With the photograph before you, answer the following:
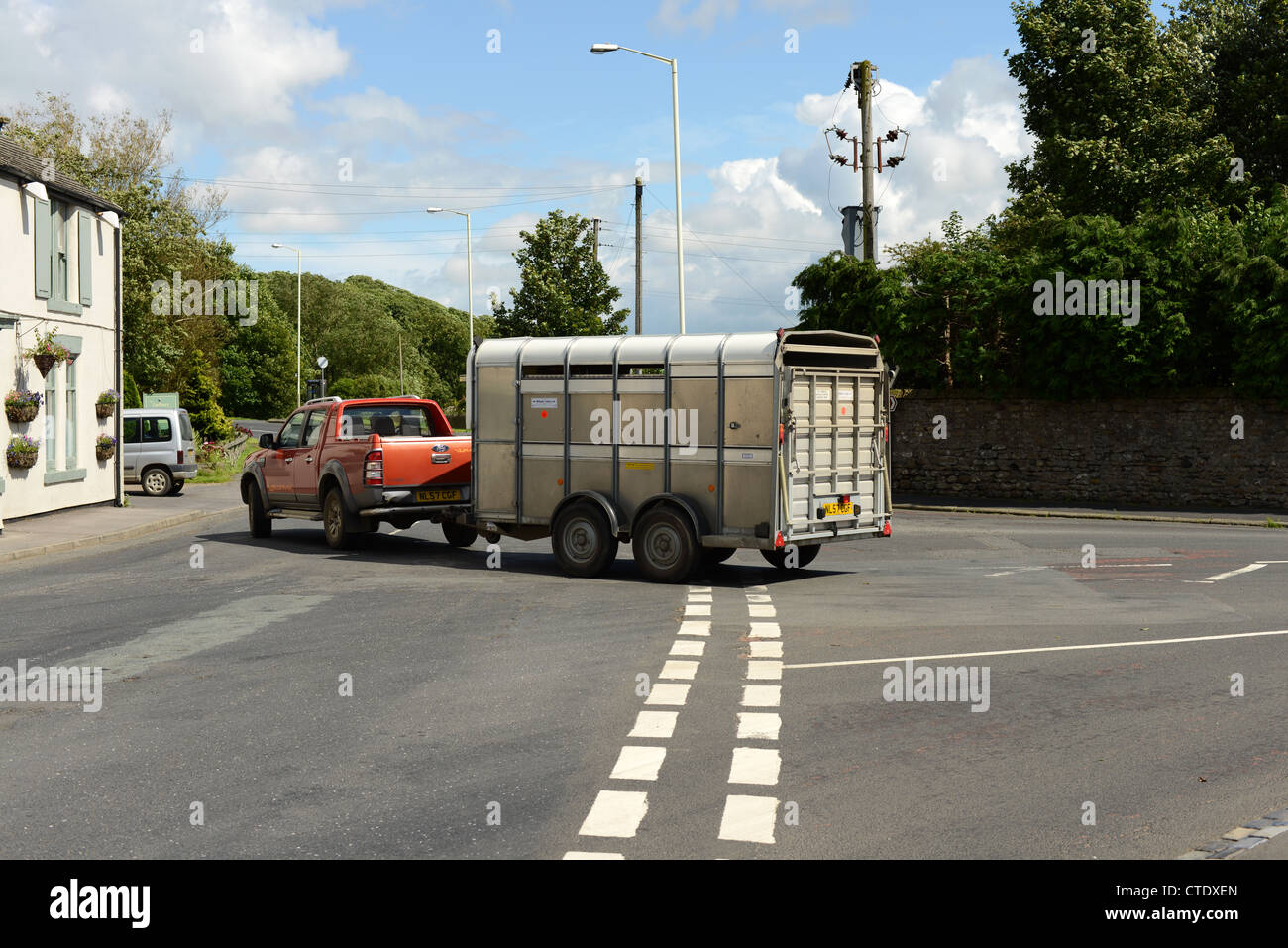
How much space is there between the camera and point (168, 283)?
52.7 meters

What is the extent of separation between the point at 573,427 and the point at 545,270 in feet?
127

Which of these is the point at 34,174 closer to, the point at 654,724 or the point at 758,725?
the point at 654,724

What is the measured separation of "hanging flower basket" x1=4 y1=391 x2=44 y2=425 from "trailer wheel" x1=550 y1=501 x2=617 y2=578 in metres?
12.2

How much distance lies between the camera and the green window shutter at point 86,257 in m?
26.9

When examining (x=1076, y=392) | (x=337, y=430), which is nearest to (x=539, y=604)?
(x=337, y=430)

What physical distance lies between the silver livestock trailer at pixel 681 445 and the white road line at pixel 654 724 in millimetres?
6529

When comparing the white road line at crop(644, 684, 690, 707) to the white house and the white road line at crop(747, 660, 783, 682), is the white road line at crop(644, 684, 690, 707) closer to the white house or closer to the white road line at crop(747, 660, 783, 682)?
the white road line at crop(747, 660, 783, 682)

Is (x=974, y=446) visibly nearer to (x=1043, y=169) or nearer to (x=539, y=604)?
(x=1043, y=169)

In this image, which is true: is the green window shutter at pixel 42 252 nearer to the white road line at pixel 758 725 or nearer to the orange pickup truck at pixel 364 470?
the orange pickup truck at pixel 364 470

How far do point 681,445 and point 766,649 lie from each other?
16.3ft

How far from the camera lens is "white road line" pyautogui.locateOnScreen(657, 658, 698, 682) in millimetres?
9648

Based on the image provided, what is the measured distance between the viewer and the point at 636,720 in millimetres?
8117

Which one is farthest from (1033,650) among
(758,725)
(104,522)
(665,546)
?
(104,522)

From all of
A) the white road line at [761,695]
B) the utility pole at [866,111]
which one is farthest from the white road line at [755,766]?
the utility pole at [866,111]
